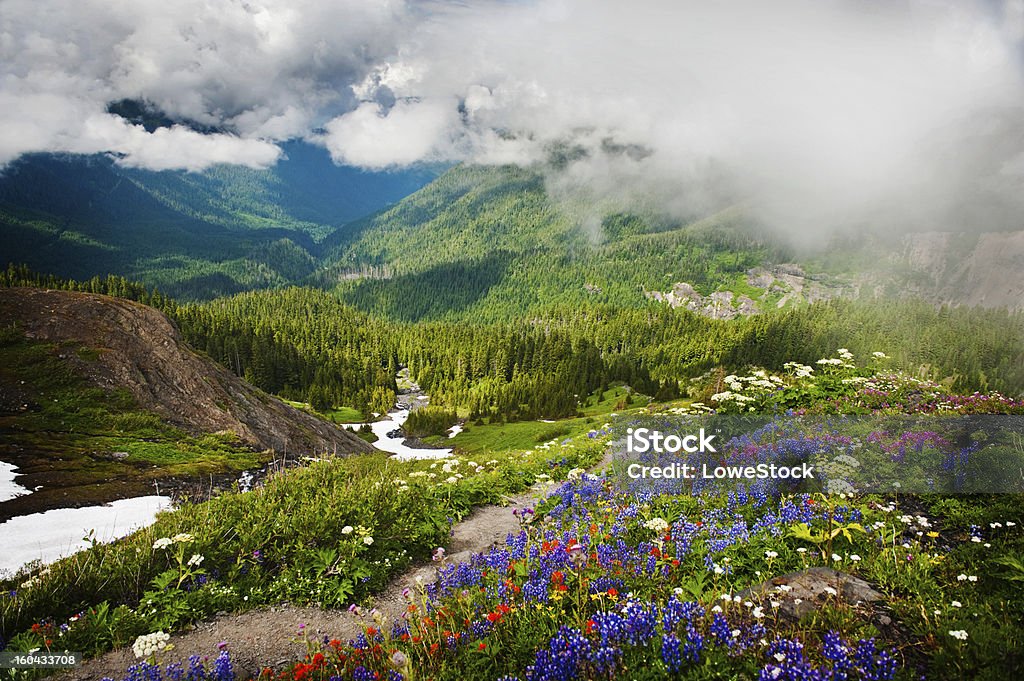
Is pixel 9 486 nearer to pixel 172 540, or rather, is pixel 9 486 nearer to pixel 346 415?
pixel 172 540

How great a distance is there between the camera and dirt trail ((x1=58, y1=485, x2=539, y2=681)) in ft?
21.1

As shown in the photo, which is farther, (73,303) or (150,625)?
(73,303)

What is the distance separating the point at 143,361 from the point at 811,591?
101ft

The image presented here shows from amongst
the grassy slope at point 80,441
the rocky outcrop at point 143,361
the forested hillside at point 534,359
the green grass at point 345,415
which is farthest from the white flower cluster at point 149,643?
the green grass at point 345,415

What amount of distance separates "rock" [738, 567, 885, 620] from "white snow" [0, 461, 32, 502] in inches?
738

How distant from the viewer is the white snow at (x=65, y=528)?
34.2 feet

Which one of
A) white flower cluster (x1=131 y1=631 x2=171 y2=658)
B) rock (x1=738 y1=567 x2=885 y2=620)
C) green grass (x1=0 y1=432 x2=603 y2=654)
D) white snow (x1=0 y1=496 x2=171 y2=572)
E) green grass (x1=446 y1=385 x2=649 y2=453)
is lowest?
green grass (x1=446 y1=385 x2=649 y2=453)

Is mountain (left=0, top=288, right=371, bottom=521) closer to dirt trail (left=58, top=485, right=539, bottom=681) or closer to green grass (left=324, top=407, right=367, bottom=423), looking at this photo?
A: dirt trail (left=58, top=485, right=539, bottom=681)

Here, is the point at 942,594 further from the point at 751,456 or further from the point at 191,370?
the point at 191,370

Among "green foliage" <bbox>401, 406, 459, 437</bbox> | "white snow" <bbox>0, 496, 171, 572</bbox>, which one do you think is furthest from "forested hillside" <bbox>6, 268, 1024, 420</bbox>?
"white snow" <bbox>0, 496, 171, 572</bbox>

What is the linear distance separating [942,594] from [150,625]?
1049 centimetres

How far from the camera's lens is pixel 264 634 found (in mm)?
7328

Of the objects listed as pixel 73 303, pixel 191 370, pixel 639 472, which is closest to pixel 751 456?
pixel 639 472

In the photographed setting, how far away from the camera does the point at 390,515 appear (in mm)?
10703
